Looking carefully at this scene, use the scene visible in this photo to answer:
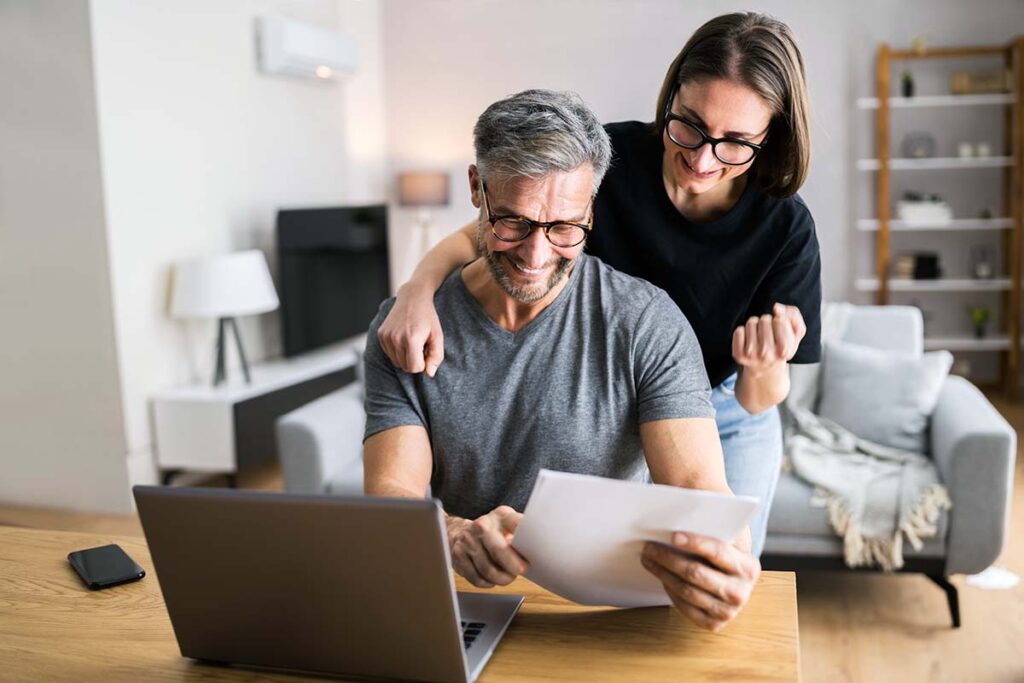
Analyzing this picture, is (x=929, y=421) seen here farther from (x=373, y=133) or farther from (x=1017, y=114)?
(x=373, y=133)

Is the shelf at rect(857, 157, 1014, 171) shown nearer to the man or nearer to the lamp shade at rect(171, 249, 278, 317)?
the lamp shade at rect(171, 249, 278, 317)

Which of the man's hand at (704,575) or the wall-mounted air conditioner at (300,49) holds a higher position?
the wall-mounted air conditioner at (300,49)

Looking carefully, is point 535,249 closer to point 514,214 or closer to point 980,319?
point 514,214

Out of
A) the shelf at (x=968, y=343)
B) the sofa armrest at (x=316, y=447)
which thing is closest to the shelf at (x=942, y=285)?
the shelf at (x=968, y=343)

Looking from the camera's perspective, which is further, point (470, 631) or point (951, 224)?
point (951, 224)

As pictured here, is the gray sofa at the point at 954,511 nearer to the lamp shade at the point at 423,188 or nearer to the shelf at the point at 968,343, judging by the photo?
the shelf at the point at 968,343

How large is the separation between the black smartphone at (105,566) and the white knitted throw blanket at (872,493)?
6.49 feet

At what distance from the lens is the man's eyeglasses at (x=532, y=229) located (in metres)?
1.30

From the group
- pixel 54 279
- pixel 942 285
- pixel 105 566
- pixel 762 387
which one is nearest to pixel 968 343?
pixel 942 285

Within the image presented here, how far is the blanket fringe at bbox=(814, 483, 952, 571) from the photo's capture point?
270 cm

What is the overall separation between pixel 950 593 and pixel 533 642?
207cm

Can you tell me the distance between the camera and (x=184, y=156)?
13.4 ft

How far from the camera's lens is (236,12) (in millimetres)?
4418

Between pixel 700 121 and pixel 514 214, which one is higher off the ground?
pixel 700 121
